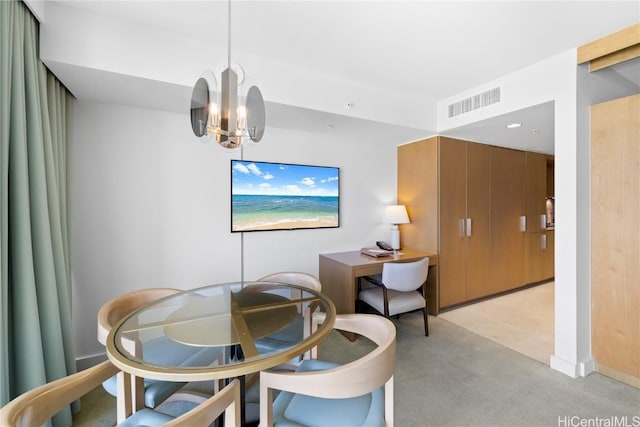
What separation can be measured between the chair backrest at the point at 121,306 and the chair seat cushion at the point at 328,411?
956 mm

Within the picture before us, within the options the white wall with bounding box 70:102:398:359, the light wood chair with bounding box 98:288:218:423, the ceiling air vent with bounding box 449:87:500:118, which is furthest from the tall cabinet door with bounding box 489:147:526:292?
the light wood chair with bounding box 98:288:218:423

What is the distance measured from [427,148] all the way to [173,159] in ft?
9.43

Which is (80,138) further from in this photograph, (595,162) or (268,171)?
(595,162)

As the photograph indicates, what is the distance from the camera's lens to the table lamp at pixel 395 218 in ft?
12.0

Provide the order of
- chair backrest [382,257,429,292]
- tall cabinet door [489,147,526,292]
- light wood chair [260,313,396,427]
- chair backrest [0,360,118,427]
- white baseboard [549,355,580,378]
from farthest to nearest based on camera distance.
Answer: tall cabinet door [489,147,526,292], chair backrest [382,257,429,292], white baseboard [549,355,580,378], light wood chair [260,313,396,427], chair backrest [0,360,118,427]

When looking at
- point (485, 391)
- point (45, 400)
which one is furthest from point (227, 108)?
point (485, 391)

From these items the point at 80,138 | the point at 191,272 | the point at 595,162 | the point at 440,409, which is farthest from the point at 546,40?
the point at 80,138

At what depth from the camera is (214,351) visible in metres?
1.46

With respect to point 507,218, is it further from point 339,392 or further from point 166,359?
point 166,359

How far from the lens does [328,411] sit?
1.23 meters

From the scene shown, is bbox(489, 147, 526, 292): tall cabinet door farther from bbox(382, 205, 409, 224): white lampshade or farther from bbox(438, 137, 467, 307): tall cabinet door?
bbox(382, 205, 409, 224): white lampshade

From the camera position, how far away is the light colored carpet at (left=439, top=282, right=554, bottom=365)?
2.72 meters

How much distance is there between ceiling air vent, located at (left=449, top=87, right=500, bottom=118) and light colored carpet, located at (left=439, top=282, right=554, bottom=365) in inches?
92.3

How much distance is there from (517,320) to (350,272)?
2.13m
